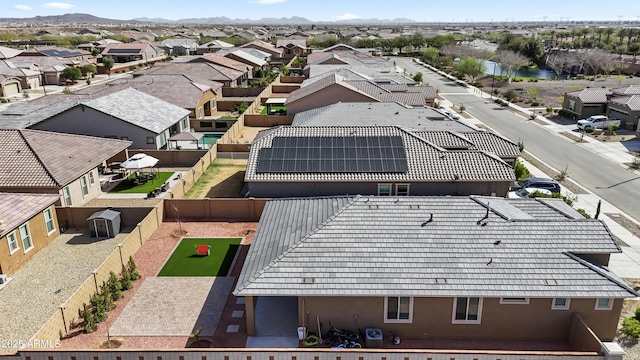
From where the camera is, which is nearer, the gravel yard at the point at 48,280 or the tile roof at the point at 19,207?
the gravel yard at the point at 48,280

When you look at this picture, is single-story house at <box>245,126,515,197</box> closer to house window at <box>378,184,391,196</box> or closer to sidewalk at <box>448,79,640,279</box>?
house window at <box>378,184,391,196</box>

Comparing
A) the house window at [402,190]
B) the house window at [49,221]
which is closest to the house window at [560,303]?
the house window at [402,190]

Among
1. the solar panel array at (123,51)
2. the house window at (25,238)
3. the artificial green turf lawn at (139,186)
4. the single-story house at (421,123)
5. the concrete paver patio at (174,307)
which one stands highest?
the solar panel array at (123,51)

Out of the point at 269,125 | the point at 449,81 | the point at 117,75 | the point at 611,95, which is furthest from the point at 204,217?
the point at 117,75

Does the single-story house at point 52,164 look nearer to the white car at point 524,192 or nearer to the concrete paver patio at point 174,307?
the concrete paver patio at point 174,307

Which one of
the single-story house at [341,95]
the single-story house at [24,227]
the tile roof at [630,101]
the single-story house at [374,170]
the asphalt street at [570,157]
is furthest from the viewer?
the tile roof at [630,101]

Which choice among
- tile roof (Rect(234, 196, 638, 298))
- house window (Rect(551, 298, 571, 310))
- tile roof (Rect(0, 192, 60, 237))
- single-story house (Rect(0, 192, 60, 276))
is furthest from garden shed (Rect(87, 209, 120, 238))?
house window (Rect(551, 298, 571, 310))
